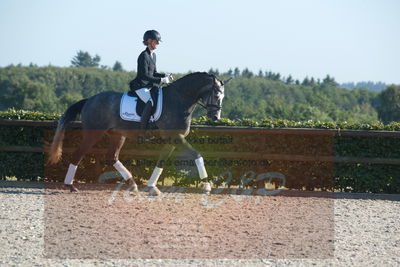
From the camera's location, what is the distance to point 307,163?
12.1 meters

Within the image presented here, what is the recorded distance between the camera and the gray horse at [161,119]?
10.3 m

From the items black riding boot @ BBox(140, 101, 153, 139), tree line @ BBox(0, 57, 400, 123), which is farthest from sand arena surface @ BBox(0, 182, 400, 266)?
tree line @ BBox(0, 57, 400, 123)

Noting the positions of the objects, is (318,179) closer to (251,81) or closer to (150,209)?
(150,209)

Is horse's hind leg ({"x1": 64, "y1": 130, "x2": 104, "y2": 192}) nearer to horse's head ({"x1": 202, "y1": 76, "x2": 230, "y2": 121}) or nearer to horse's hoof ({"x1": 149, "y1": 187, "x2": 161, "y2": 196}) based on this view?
horse's hoof ({"x1": 149, "y1": 187, "x2": 161, "y2": 196})

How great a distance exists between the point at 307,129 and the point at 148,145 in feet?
11.4

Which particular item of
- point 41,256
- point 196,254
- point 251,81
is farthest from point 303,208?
point 251,81

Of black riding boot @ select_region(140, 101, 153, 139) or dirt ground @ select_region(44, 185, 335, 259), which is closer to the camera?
dirt ground @ select_region(44, 185, 335, 259)


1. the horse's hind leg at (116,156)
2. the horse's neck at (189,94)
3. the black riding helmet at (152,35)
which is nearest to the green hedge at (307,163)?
the horse's hind leg at (116,156)

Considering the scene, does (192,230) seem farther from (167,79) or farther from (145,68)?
(145,68)

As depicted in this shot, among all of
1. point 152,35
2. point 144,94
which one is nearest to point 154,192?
point 144,94

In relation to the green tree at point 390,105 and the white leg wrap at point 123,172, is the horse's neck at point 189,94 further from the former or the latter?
the green tree at point 390,105

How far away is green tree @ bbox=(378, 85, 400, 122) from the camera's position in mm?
58694

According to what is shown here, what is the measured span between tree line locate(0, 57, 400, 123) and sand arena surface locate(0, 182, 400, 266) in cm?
4414

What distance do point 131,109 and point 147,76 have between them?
0.70 metres
